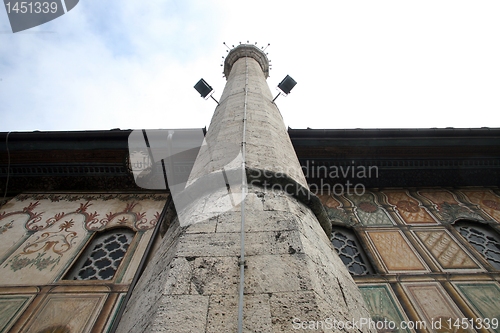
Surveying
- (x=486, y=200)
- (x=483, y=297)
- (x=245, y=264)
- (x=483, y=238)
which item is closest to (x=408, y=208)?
(x=483, y=238)

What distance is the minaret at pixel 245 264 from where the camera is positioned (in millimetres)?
1042

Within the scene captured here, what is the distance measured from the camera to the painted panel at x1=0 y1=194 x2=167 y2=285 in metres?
3.36

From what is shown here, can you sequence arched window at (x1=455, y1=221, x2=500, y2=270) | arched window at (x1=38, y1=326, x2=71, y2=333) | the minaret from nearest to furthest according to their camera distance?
the minaret
arched window at (x1=38, y1=326, x2=71, y2=333)
arched window at (x1=455, y1=221, x2=500, y2=270)

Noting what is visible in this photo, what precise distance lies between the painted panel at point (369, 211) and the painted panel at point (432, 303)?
1.17m

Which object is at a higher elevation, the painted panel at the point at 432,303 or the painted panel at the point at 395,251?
the painted panel at the point at 395,251

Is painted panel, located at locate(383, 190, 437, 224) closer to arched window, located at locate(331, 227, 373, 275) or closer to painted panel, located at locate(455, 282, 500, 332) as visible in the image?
arched window, located at locate(331, 227, 373, 275)

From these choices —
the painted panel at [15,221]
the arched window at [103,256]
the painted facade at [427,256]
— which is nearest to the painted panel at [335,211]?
the painted facade at [427,256]

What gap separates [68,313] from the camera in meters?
2.78

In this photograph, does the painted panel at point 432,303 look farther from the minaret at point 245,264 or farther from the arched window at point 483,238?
the minaret at point 245,264

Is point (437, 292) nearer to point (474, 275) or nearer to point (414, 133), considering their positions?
point (474, 275)

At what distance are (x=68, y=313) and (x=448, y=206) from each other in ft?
16.6

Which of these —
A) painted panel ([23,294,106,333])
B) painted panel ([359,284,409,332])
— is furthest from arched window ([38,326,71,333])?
painted panel ([359,284,409,332])

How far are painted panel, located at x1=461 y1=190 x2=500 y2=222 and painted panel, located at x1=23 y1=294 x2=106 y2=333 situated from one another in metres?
5.17

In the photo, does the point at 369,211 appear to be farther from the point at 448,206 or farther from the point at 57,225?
the point at 57,225
